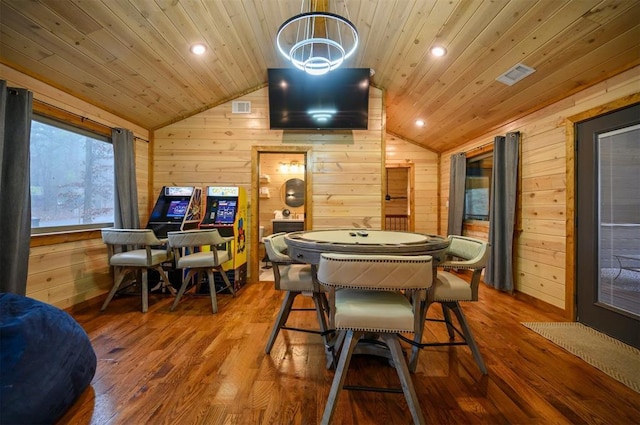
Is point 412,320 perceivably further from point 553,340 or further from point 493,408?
point 553,340

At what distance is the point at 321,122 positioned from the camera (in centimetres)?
378

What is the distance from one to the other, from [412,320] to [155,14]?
3124 millimetres

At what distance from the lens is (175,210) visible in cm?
376

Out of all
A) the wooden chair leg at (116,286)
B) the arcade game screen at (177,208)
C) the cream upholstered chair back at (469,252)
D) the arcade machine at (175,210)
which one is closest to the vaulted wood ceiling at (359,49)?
the arcade machine at (175,210)

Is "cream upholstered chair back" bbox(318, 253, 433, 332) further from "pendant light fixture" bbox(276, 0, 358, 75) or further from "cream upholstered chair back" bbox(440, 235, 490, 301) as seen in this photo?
"pendant light fixture" bbox(276, 0, 358, 75)

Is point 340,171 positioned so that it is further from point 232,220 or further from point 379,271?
point 379,271

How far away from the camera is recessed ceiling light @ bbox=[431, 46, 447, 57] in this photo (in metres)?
2.74

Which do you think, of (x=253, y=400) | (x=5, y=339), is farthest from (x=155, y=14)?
(x=253, y=400)

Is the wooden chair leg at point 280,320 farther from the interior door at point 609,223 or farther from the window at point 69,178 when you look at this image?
the interior door at point 609,223

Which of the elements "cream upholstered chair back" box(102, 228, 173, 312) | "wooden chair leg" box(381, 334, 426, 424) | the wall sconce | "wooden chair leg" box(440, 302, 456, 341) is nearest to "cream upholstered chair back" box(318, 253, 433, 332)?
"wooden chair leg" box(381, 334, 426, 424)

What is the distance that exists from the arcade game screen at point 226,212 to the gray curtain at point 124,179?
107 cm

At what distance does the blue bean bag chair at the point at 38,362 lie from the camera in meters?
1.25

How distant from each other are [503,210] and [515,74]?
1.68 m

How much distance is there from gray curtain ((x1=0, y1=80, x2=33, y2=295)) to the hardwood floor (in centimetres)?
78
